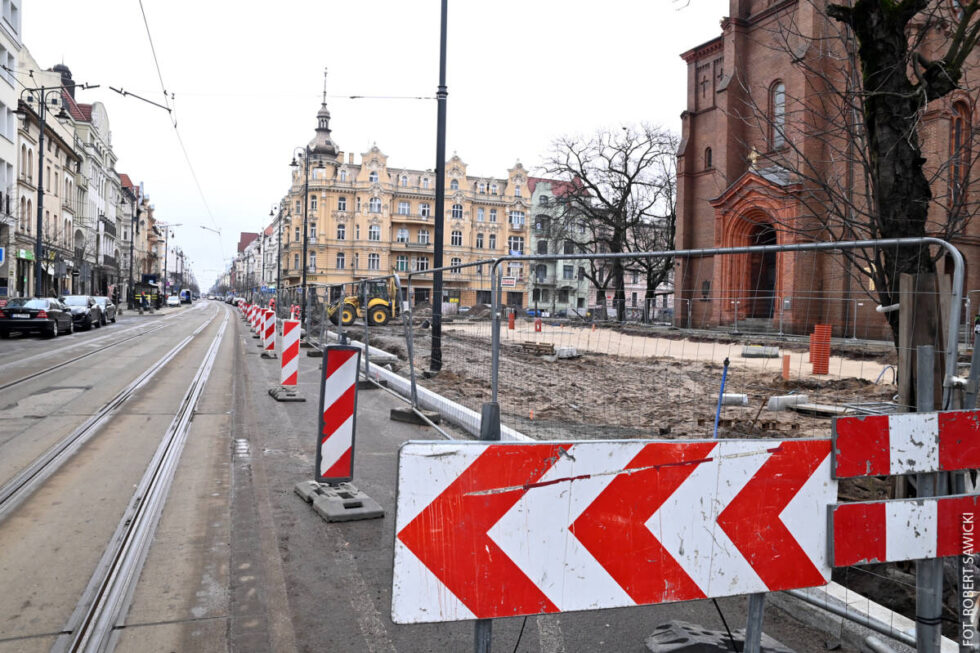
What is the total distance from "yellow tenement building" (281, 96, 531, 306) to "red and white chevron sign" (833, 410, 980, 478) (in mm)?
71587

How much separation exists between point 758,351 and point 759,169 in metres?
3.26

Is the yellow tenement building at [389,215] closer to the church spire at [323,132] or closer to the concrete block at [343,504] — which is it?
the church spire at [323,132]

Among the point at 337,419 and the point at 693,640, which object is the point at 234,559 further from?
the point at 693,640

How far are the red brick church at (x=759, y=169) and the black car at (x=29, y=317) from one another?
21572 millimetres

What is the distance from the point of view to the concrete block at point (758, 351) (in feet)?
17.9

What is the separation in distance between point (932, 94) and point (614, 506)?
4405 mm

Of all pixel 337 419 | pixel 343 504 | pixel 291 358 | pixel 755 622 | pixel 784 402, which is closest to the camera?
pixel 755 622

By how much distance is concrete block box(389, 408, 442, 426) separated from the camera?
31.6 feet

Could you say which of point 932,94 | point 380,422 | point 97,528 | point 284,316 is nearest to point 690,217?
point 284,316

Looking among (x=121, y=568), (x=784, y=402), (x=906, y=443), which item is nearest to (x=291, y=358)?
(x=121, y=568)

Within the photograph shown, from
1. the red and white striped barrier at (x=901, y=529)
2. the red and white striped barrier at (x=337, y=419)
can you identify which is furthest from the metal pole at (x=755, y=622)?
the red and white striped barrier at (x=337, y=419)

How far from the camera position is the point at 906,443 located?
9.18 ft

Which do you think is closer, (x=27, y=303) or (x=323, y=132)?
(x=27, y=303)

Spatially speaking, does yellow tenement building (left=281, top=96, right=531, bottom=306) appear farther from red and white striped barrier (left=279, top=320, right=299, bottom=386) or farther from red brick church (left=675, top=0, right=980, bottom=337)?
red and white striped barrier (left=279, top=320, right=299, bottom=386)
